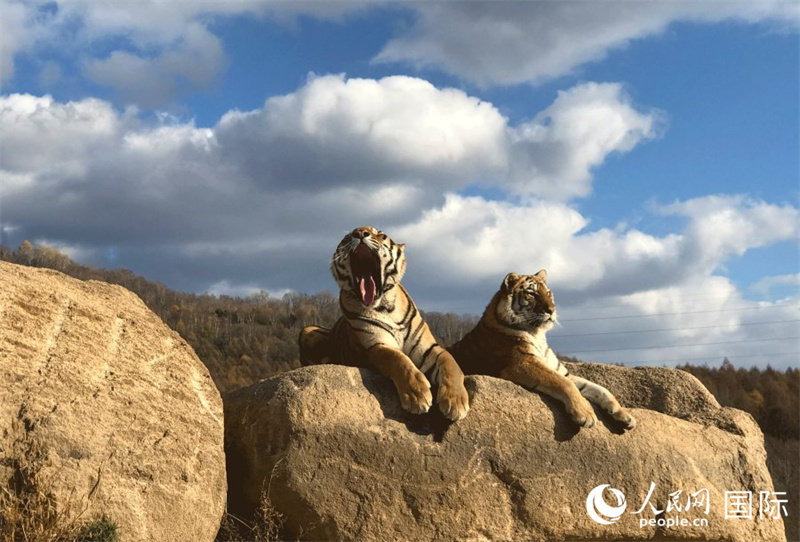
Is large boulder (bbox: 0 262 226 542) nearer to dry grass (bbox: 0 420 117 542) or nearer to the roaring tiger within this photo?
dry grass (bbox: 0 420 117 542)

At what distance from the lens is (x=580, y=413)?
6.77 m

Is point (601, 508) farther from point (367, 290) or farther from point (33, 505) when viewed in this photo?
point (33, 505)

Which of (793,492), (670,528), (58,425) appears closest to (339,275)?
(58,425)

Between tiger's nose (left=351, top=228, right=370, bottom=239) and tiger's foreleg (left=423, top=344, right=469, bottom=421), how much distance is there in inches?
45.3

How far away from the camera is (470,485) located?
20.8 feet

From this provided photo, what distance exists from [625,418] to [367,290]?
2323mm

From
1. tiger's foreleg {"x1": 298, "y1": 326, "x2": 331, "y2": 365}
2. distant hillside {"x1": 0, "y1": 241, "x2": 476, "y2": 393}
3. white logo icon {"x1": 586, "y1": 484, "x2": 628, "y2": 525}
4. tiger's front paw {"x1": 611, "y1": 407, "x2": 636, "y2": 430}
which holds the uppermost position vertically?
distant hillside {"x1": 0, "y1": 241, "x2": 476, "y2": 393}

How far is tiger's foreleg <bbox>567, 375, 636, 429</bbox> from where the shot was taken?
23.2 feet

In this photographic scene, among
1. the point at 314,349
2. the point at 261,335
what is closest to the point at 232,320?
the point at 261,335

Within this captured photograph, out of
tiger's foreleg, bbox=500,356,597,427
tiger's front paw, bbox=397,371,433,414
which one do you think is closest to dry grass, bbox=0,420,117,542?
tiger's front paw, bbox=397,371,433,414

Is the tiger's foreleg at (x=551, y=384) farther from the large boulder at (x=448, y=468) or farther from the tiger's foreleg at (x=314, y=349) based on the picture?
the tiger's foreleg at (x=314, y=349)

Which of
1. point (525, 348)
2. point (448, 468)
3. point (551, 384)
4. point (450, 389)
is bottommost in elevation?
point (448, 468)

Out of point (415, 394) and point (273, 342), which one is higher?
point (273, 342)

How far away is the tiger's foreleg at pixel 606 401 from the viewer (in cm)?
706
